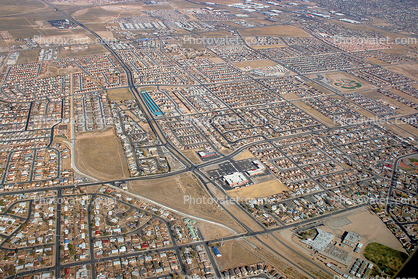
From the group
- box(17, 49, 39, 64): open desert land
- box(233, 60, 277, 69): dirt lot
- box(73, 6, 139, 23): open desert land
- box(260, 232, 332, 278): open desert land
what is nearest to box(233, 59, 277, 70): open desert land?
box(233, 60, 277, 69): dirt lot

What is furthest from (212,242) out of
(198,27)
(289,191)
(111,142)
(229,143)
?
(198,27)

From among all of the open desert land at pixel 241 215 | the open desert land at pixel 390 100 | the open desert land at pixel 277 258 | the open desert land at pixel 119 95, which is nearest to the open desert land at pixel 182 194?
the open desert land at pixel 241 215

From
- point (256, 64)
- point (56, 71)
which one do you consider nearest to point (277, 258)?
point (256, 64)

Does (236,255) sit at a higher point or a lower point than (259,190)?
lower

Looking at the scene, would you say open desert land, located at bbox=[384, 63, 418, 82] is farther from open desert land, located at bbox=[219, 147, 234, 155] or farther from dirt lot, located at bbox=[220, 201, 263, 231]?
dirt lot, located at bbox=[220, 201, 263, 231]

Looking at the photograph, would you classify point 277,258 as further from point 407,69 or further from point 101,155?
point 407,69
